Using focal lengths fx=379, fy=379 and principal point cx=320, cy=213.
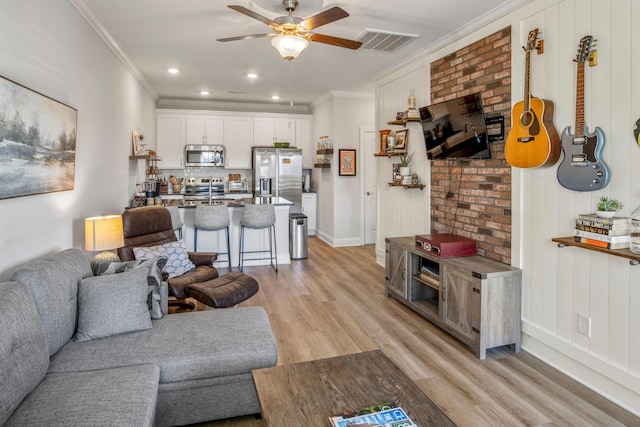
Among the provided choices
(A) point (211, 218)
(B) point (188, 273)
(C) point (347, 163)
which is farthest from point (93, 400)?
(C) point (347, 163)

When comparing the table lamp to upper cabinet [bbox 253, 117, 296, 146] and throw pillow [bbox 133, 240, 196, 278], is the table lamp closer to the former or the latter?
throw pillow [bbox 133, 240, 196, 278]

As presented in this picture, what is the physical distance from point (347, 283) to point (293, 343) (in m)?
1.77

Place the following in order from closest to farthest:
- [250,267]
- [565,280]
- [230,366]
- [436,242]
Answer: [230,366] → [565,280] → [436,242] → [250,267]

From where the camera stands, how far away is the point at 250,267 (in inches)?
218

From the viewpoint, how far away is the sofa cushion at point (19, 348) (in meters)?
1.44

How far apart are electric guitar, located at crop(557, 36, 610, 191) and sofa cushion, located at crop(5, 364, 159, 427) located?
2.76 m

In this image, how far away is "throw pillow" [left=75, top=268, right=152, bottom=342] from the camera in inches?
84.0

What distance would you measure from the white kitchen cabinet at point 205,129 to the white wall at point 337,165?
2.15 meters

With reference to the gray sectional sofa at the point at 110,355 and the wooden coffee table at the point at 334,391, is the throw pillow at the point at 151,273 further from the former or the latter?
the wooden coffee table at the point at 334,391

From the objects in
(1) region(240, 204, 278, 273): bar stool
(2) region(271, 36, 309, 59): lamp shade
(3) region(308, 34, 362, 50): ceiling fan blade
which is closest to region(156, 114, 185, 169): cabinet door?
(1) region(240, 204, 278, 273): bar stool

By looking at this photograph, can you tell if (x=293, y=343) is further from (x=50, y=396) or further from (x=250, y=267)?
(x=250, y=267)

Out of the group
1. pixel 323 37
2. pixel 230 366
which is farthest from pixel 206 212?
pixel 230 366

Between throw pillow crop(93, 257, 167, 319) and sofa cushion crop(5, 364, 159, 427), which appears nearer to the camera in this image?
sofa cushion crop(5, 364, 159, 427)

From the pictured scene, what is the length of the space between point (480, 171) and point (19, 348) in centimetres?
344
